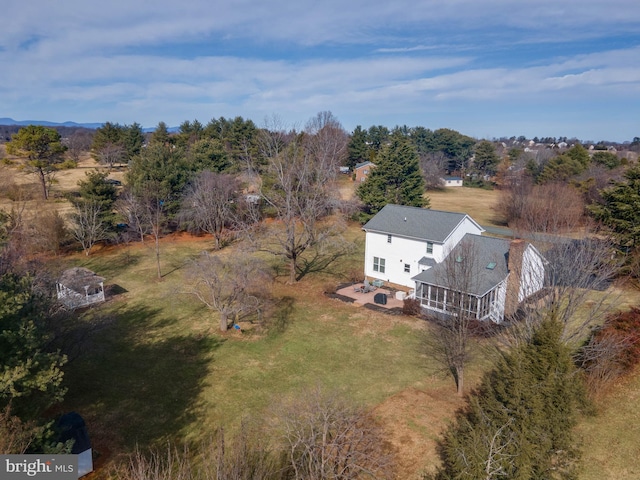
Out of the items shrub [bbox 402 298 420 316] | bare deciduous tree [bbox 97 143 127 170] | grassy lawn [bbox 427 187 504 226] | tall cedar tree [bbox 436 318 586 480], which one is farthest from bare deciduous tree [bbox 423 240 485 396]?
bare deciduous tree [bbox 97 143 127 170]

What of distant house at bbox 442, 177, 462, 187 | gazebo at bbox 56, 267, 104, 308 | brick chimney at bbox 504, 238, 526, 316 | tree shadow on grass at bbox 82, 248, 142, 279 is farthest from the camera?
distant house at bbox 442, 177, 462, 187

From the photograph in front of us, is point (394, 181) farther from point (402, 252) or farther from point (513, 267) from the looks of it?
point (513, 267)

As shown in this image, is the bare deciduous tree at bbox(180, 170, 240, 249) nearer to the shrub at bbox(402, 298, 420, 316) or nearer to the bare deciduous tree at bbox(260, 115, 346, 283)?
the bare deciduous tree at bbox(260, 115, 346, 283)

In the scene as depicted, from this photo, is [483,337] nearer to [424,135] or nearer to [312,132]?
[312,132]

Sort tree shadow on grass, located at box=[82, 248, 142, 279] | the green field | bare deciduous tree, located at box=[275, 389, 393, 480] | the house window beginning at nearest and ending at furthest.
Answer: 1. bare deciduous tree, located at box=[275, 389, 393, 480]
2. the green field
3. the house window
4. tree shadow on grass, located at box=[82, 248, 142, 279]

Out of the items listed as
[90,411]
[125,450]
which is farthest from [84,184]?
[125,450]

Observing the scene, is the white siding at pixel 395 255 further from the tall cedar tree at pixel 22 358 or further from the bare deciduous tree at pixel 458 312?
the tall cedar tree at pixel 22 358

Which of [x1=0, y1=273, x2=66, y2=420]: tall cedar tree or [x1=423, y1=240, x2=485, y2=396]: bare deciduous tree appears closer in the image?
[x1=0, y1=273, x2=66, y2=420]: tall cedar tree

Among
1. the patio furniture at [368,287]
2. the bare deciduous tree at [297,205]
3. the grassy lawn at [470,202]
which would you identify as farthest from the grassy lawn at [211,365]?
the grassy lawn at [470,202]
